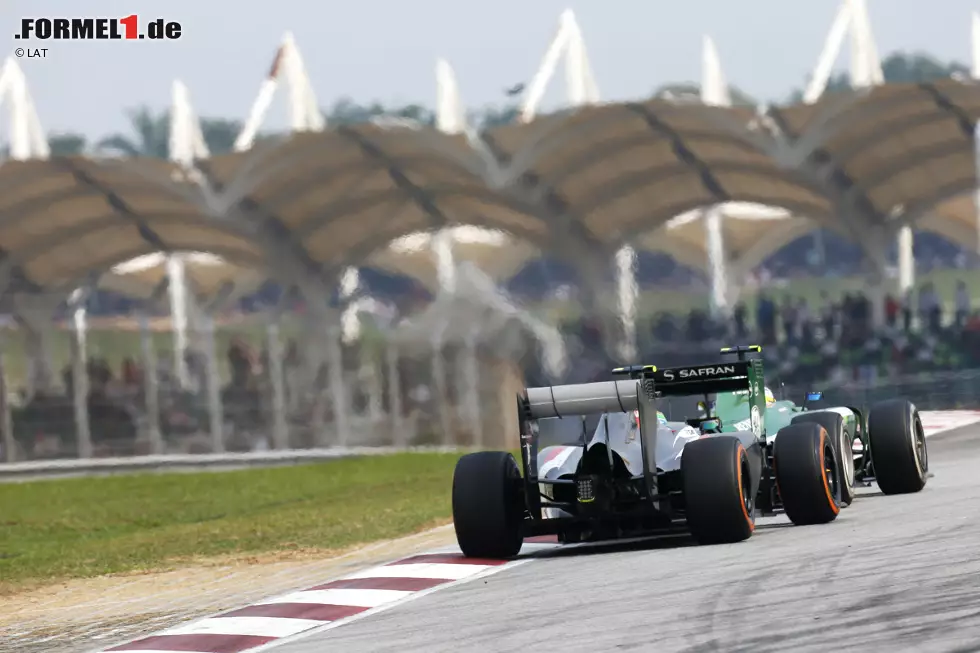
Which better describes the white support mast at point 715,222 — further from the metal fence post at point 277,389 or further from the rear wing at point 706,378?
the rear wing at point 706,378

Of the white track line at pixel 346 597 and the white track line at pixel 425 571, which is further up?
the white track line at pixel 425 571

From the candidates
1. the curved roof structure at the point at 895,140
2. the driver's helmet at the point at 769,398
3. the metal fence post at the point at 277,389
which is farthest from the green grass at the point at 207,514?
the curved roof structure at the point at 895,140

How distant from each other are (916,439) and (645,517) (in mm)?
3615

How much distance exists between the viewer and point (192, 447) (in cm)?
2581

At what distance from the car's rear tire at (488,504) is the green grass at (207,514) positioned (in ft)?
10.3

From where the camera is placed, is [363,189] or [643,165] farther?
[363,189]

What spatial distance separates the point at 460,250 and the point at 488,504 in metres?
41.7

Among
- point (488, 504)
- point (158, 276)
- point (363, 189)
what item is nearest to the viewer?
point (488, 504)

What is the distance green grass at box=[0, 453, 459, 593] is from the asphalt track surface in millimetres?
4322

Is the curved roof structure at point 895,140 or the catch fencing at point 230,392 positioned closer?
the catch fencing at point 230,392

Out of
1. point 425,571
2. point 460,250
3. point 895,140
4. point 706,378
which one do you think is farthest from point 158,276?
point 425,571

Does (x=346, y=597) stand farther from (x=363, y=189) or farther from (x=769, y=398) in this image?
(x=363, y=189)

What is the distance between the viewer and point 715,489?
10656 mm

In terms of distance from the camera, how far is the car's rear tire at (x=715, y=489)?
1064 cm
